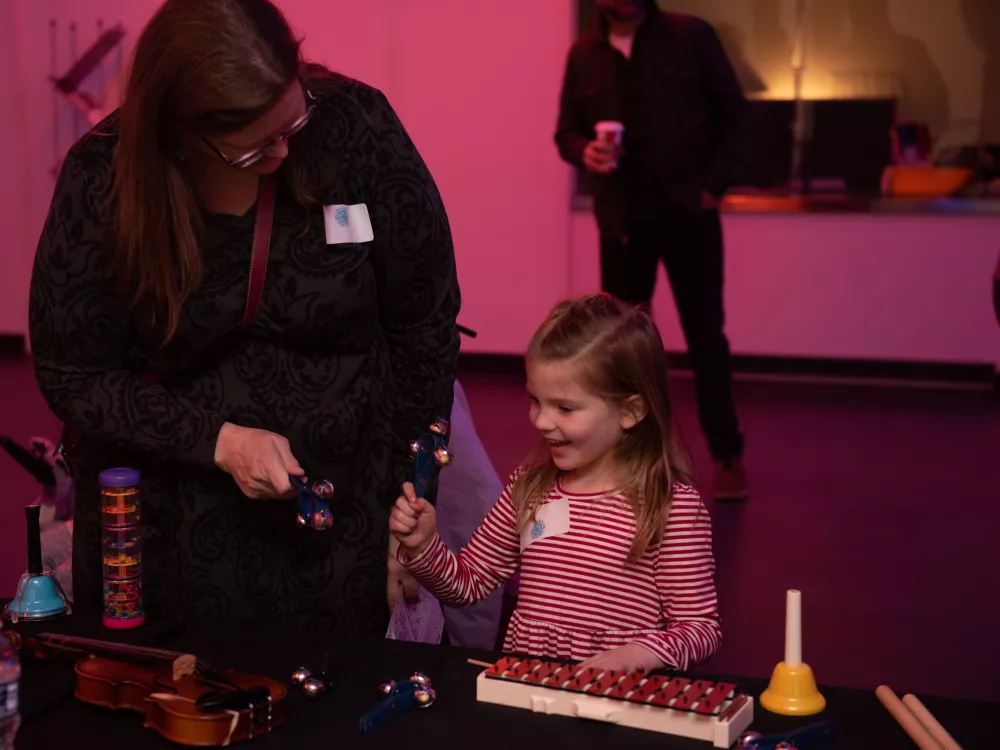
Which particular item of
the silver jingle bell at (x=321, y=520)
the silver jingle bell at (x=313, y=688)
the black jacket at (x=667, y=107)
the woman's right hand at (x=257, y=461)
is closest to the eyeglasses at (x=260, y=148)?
the woman's right hand at (x=257, y=461)

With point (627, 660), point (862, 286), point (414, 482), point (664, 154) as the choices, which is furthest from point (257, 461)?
point (862, 286)

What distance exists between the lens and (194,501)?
6.16 feet

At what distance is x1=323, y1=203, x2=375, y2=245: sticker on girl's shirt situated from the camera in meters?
1.82

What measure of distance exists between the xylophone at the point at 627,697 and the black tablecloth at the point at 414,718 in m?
0.01

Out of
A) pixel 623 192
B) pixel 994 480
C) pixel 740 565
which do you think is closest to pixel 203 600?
pixel 740 565

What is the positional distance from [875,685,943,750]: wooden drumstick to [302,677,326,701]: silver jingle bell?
60cm

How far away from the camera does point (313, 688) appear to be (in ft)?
4.65

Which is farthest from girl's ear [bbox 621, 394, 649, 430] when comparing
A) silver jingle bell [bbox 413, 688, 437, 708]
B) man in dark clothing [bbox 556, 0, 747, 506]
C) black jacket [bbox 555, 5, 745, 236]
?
black jacket [bbox 555, 5, 745, 236]

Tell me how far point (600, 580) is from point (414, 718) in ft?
1.62

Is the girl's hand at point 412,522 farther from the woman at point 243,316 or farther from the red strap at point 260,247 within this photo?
the red strap at point 260,247

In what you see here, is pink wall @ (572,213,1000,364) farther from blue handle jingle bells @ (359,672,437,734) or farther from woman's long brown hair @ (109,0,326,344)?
blue handle jingle bells @ (359,672,437,734)

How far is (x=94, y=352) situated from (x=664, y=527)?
2.67 feet

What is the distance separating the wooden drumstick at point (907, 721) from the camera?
128cm

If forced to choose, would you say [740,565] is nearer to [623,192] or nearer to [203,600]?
[623,192]
